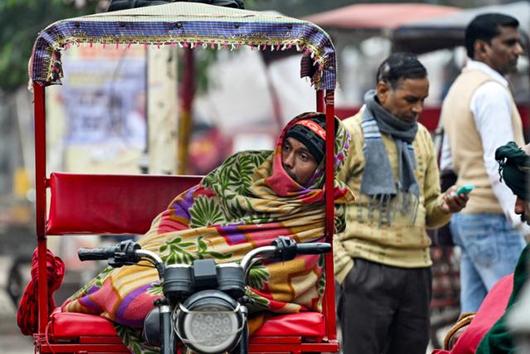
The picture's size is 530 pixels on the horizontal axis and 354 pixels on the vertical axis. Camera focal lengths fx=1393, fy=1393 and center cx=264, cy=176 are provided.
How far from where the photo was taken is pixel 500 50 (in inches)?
288

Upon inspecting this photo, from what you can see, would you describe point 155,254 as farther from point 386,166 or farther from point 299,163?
point 386,166

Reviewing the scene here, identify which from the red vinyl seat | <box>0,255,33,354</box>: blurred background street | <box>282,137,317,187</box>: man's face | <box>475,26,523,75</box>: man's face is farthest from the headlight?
<box>0,255,33,354</box>: blurred background street

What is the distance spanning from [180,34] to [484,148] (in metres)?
2.29

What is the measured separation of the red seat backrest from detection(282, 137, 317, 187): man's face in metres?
0.84

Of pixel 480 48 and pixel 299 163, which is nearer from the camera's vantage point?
pixel 299 163

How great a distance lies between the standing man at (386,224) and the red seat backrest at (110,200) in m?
0.81

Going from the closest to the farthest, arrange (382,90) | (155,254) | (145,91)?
(155,254) < (382,90) < (145,91)

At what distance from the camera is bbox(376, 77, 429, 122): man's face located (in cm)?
650

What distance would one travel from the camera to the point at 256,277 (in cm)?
521

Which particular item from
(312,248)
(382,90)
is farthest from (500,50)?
(312,248)

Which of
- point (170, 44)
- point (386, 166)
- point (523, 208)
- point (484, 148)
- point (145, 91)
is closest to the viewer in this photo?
point (523, 208)

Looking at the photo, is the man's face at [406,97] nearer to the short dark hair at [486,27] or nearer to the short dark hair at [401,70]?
the short dark hair at [401,70]

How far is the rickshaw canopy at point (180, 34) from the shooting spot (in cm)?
520

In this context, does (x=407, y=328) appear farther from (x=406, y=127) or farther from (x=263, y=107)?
(x=263, y=107)
